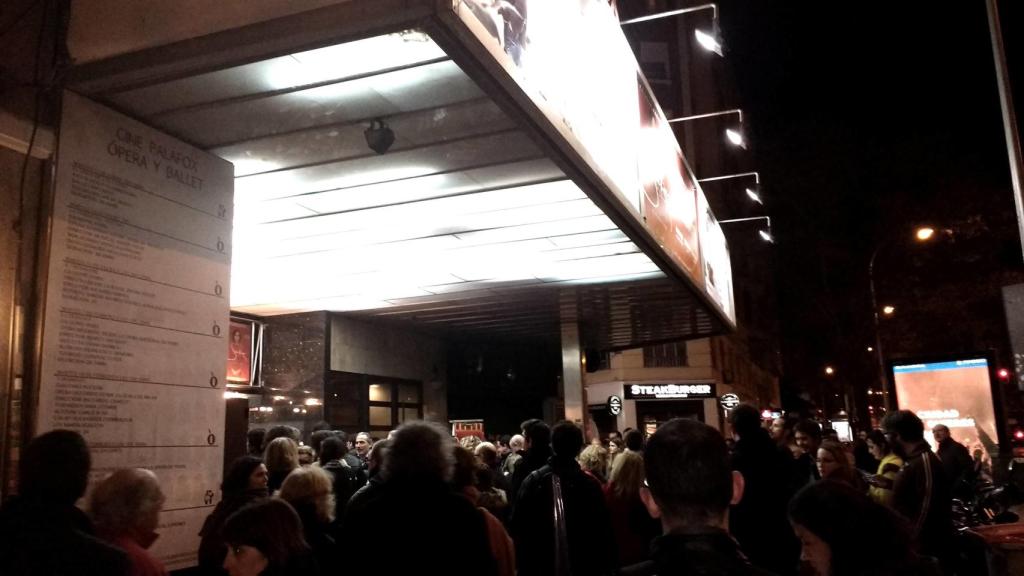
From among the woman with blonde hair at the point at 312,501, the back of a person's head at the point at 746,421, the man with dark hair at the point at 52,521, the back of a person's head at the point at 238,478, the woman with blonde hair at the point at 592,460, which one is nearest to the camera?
the man with dark hair at the point at 52,521

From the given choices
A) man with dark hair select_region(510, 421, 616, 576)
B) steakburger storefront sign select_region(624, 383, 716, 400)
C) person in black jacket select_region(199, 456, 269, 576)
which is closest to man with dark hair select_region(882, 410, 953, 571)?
man with dark hair select_region(510, 421, 616, 576)

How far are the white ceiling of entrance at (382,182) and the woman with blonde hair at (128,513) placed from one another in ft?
7.34

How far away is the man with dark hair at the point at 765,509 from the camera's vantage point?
5473 mm

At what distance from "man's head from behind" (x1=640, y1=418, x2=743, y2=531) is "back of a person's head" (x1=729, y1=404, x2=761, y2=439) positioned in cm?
344

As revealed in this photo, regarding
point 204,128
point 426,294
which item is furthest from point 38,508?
point 426,294

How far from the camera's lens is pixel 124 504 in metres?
3.42

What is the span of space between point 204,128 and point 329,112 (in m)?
0.82

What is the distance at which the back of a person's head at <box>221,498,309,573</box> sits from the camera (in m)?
3.42

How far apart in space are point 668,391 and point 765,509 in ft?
79.4

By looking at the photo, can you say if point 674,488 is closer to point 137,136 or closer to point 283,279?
point 137,136

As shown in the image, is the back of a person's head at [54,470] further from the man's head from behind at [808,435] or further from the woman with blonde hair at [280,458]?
the man's head from behind at [808,435]

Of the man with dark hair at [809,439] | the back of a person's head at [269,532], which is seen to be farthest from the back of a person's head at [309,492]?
the man with dark hair at [809,439]

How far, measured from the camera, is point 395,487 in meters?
3.34

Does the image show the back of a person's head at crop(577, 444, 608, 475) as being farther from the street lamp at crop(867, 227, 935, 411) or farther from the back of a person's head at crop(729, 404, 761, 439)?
the street lamp at crop(867, 227, 935, 411)
